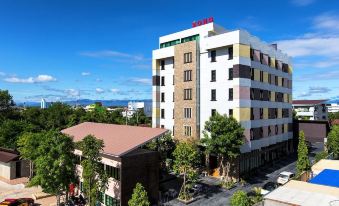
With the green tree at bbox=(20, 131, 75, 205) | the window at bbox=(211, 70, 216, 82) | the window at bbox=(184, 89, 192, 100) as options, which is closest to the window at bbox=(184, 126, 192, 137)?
the window at bbox=(184, 89, 192, 100)

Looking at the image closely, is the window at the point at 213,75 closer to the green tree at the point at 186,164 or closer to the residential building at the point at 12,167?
the green tree at the point at 186,164

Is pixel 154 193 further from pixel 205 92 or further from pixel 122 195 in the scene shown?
pixel 205 92

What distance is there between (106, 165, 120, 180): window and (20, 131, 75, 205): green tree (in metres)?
4.70

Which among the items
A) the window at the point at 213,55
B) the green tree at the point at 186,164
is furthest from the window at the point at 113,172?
the window at the point at 213,55

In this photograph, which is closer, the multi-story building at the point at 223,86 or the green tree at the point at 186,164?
the green tree at the point at 186,164

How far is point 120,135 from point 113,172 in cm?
706

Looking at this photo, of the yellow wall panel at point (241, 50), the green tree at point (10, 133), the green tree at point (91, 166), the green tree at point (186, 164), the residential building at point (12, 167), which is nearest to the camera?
the green tree at point (91, 166)

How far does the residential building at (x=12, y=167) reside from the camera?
53.3 m

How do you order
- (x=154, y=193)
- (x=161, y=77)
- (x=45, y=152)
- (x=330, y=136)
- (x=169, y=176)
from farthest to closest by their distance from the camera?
1. (x=161, y=77)
2. (x=330, y=136)
3. (x=169, y=176)
4. (x=154, y=193)
5. (x=45, y=152)

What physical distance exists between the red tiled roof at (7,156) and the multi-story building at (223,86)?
29.2 metres

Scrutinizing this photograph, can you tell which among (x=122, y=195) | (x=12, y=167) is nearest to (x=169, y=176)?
(x=122, y=195)

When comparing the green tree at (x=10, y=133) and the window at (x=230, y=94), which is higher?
the window at (x=230, y=94)

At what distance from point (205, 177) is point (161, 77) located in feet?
80.4

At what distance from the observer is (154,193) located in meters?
40.2
